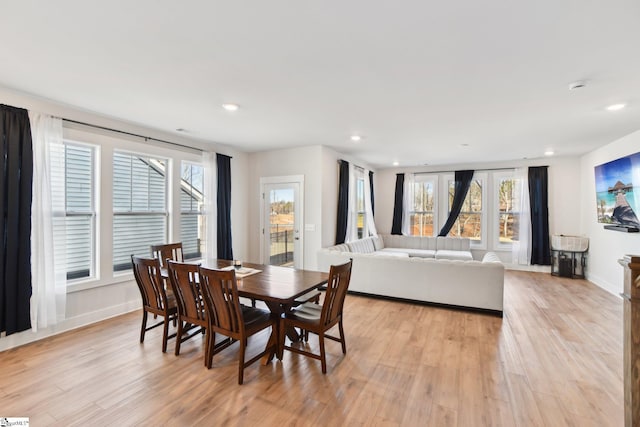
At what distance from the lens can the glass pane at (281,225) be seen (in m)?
5.59

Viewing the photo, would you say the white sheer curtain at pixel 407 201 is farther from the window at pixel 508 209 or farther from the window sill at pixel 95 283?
the window sill at pixel 95 283

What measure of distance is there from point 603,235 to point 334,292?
221 inches

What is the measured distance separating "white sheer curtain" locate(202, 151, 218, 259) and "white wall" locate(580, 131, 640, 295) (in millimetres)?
6285

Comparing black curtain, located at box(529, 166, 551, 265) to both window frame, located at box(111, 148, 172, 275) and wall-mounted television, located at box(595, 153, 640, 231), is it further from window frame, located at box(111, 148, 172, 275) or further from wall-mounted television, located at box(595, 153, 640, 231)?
window frame, located at box(111, 148, 172, 275)

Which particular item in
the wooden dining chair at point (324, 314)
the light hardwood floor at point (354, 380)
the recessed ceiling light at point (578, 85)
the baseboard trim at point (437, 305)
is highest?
the recessed ceiling light at point (578, 85)

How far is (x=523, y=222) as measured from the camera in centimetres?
659

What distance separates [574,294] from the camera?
15.9 feet

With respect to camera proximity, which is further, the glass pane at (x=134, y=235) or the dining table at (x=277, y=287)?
the glass pane at (x=134, y=235)

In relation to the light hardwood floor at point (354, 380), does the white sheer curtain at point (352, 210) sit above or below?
above

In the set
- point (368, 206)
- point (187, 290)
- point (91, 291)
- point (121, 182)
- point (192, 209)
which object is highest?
point (121, 182)

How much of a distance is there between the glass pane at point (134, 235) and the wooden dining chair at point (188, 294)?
5.91 ft

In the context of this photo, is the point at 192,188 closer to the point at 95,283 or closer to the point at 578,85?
the point at 95,283

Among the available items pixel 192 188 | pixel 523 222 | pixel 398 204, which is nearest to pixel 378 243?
pixel 398 204

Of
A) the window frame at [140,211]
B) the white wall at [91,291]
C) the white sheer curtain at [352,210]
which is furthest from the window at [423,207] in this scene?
the window frame at [140,211]
